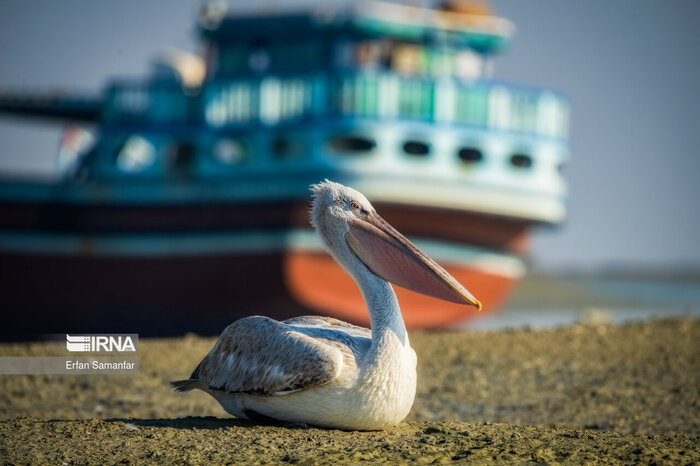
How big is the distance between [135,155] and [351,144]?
5.41 meters

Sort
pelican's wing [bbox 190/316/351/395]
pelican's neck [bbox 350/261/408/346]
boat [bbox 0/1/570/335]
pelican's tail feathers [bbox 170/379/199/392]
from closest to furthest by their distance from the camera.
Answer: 1. pelican's wing [bbox 190/316/351/395]
2. pelican's neck [bbox 350/261/408/346]
3. pelican's tail feathers [bbox 170/379/199/392]
4. boat [bbox 0/1/570/335]

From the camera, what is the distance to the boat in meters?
18.0

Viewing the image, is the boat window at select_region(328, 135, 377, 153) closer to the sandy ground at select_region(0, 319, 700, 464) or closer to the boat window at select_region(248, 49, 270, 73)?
the boat window at select_region(248, 49, 270, 73)

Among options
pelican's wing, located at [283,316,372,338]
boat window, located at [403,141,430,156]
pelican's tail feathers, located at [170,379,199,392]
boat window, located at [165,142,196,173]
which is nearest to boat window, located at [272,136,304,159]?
boat window, located at [403,141,430,156]

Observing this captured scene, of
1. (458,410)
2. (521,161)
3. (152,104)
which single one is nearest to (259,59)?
(152,104)

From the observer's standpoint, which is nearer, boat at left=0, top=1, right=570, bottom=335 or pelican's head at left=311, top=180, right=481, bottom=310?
pelican's head at left=311, top=180, right=481, bottom=310

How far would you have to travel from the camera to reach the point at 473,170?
18203 mm

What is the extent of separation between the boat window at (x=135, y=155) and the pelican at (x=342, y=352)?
49.7 ft

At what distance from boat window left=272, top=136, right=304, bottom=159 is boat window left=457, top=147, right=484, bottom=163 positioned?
3264mm

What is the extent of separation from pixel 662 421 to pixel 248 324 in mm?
3705

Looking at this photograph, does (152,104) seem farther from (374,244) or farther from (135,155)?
(374,244)

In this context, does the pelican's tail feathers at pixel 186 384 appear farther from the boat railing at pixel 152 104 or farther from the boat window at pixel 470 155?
the boat railing at pixel 152 104

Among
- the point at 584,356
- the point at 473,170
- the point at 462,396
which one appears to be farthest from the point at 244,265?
the point at 462,396

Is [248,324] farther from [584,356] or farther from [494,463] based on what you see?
[584,356]
